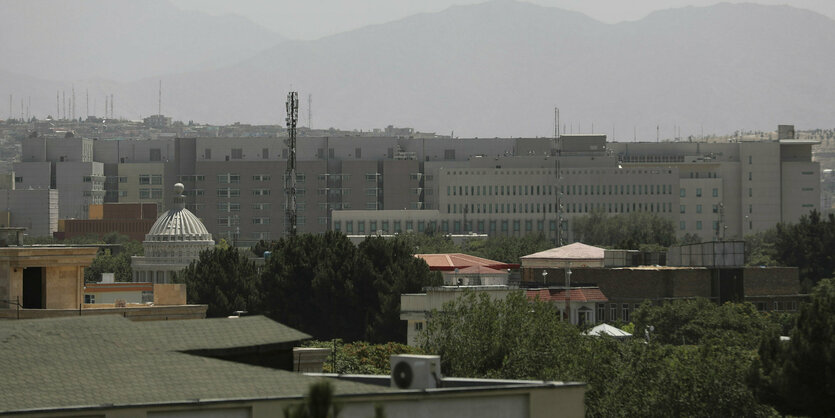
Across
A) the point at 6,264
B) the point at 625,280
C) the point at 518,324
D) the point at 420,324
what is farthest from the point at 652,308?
the point at 6,264

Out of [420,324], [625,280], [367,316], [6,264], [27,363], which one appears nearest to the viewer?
[27,363]

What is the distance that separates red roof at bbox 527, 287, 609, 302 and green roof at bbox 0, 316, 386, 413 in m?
72.6

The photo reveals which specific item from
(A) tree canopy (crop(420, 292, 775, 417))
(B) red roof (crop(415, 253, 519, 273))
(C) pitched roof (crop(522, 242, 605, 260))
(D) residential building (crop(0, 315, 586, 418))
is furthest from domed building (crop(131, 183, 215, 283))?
(D) residential building (crop(0, 315, 586, 418))

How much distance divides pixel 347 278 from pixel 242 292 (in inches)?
284

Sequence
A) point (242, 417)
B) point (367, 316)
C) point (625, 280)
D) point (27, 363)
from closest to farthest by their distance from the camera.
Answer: point (242, 417)
point (27, 363)
point (367, 316)
point (625, 280)

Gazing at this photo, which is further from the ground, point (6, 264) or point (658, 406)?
point (6, 264)

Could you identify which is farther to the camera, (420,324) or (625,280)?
(625,280)

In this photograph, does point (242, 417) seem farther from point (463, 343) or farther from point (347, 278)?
point (347, 278)

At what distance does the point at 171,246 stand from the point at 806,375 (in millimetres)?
88580

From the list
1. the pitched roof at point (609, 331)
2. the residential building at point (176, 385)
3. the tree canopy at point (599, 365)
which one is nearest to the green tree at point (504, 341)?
the tree canopy at point (599, 365)

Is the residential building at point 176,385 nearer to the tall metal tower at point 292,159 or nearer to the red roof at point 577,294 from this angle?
the red roof at point 577,294

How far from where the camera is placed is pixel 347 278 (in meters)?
121

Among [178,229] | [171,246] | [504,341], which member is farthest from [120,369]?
[178,229]

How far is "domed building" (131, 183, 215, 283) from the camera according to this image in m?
143
